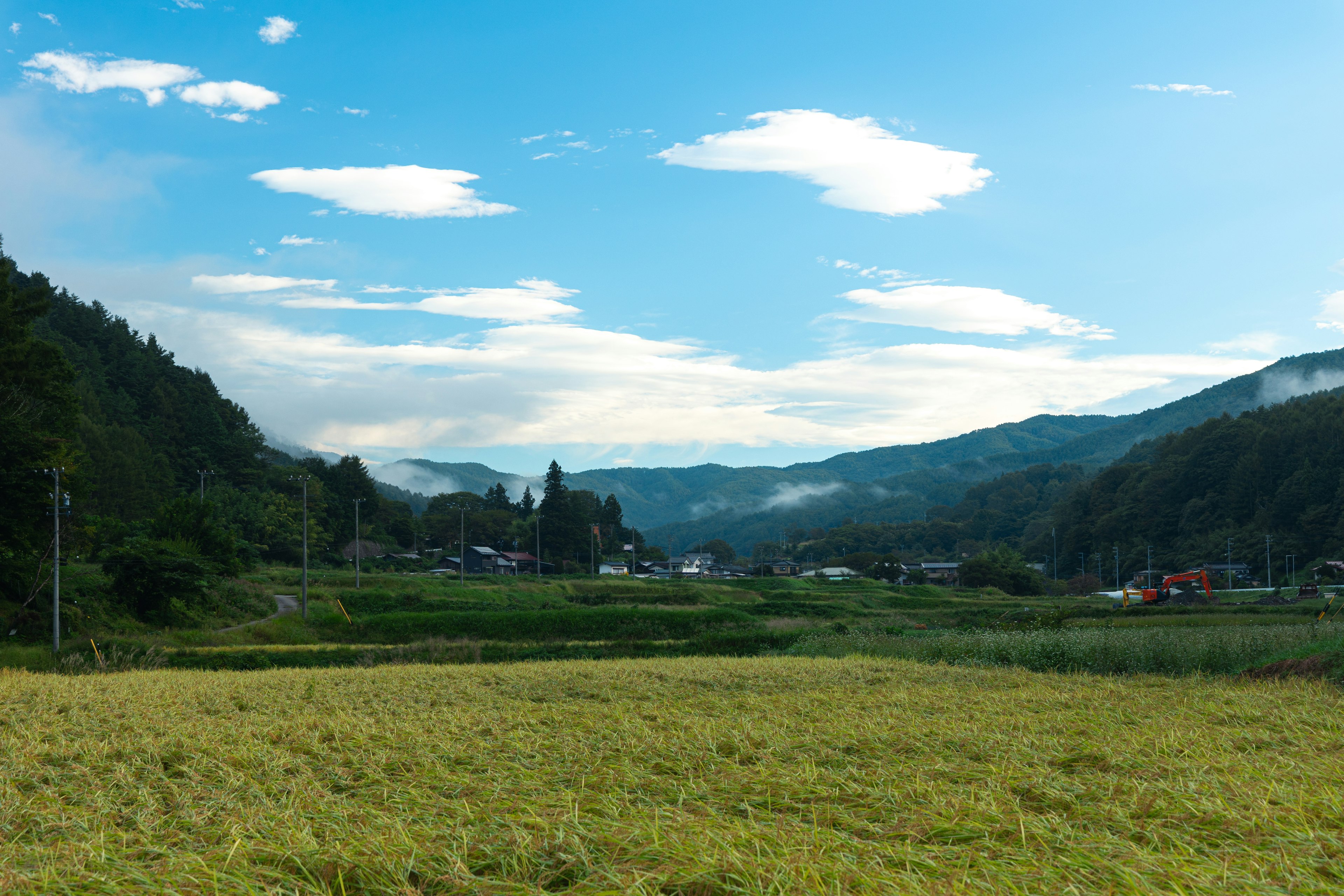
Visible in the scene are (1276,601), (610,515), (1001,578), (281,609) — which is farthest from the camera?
(610,515)

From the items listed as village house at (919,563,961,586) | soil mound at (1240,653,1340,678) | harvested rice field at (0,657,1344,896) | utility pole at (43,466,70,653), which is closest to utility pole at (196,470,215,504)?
utility pole at (43,466,70,653)

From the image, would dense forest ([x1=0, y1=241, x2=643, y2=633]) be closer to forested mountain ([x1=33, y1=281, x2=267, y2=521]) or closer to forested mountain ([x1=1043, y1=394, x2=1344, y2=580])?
forested mountain ([x1=33, y1=281, x2=267, y2=521])

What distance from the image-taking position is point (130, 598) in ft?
111

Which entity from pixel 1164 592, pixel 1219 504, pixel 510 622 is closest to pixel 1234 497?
pixel 1219 504

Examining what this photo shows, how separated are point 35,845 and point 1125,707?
37.5ft

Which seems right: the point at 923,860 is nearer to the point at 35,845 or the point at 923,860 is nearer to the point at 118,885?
the point at 118,885

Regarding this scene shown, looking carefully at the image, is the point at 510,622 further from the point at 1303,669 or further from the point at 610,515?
the point at 610,515

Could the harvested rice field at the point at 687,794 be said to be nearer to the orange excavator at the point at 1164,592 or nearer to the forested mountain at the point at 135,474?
the forested mountain at the point at 135,474

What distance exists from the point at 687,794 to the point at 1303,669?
1372 centimetres

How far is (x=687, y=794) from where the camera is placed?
6531 millimetres

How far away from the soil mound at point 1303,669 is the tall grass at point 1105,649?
1060mm

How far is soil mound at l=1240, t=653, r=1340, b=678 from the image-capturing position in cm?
1411

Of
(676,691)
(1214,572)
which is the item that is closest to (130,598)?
(676,691)

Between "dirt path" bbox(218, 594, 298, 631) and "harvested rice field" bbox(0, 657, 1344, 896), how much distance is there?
80.1 feet
